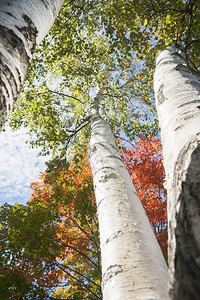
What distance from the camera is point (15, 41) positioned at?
1.23 metres

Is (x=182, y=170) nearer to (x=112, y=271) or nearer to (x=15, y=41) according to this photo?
(x=112, y=271)

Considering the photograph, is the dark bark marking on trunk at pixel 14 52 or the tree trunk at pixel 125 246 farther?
the dark bark marking on trunk at pixel 14 52

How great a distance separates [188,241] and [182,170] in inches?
13.7

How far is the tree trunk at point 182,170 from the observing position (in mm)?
341

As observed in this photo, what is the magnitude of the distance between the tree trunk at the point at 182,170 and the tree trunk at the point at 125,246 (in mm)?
535

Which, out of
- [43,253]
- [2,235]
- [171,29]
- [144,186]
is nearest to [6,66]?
[171,29]

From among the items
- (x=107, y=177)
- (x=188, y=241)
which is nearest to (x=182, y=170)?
(x=188, y=241)

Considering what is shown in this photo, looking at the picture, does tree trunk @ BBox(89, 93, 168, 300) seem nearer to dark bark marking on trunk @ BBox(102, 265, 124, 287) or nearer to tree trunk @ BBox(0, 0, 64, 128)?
dark bark marking on trunk @ BBox(102, 265, 124, 287)

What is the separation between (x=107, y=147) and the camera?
92.3 inches

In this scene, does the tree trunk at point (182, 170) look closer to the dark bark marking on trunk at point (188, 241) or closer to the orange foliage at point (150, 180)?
the dark bark marking on trunk at point (188, 241)

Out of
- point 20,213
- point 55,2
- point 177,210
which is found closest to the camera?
point 177,210

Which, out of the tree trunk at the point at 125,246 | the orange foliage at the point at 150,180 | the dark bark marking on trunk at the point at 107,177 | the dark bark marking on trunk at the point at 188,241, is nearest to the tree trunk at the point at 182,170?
the dark bark marking on trunk at the point at 188,241

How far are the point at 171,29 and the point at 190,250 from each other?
477cm

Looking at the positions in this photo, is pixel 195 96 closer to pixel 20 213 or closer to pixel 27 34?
pixel 27 34
